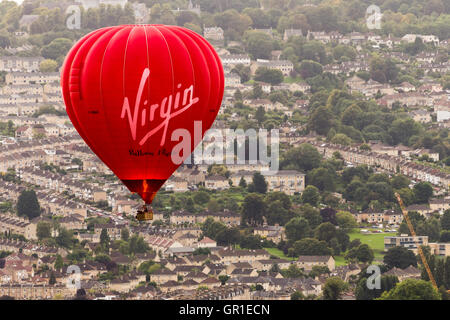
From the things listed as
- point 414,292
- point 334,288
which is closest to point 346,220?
point 334,288

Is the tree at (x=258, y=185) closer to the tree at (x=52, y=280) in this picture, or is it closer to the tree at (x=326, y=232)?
the tree at (x=326, y=232)

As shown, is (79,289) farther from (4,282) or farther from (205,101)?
(205,101)

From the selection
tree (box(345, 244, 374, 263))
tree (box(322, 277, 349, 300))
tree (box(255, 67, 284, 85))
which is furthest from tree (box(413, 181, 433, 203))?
tree (box(255, 67, 284, 85))

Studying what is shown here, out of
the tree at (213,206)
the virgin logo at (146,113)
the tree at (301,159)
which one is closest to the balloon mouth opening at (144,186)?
the virgin logo at (146,113)

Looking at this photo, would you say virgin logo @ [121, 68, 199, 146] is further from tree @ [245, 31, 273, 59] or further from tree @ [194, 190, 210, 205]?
tree @ [245, 31, 273, 59]

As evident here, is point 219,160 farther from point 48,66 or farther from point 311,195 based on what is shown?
point 48,66

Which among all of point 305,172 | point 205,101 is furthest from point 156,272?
point 205,101
